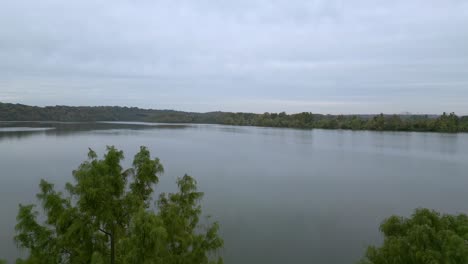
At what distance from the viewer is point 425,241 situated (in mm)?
4359

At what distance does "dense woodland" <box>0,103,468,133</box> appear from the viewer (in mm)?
73250

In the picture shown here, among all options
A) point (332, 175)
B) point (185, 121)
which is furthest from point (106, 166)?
point (185, 121)

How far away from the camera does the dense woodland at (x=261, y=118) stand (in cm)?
7325

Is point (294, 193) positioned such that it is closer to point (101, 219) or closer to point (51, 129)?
point (101, 219)

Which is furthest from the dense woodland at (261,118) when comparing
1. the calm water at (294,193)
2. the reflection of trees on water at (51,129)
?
the calm water at (294,193)

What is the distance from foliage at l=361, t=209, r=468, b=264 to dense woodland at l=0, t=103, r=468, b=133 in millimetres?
77156

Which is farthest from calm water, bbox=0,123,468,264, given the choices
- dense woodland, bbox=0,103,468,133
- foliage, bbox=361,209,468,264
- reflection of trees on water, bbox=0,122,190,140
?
dense woodland, bbox=0,103,468,133

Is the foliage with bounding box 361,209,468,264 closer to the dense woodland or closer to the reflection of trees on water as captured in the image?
the reflection of trees on water

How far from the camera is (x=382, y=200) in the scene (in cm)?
1612

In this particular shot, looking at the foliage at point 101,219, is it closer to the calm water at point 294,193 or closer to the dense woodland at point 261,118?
the calm water at point 294,193

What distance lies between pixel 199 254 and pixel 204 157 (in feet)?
86.7

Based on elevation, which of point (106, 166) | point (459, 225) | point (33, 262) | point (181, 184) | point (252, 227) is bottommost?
point (252, 227)

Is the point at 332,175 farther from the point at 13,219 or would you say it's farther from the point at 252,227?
the point at 13,219

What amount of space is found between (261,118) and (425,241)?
335 ft
